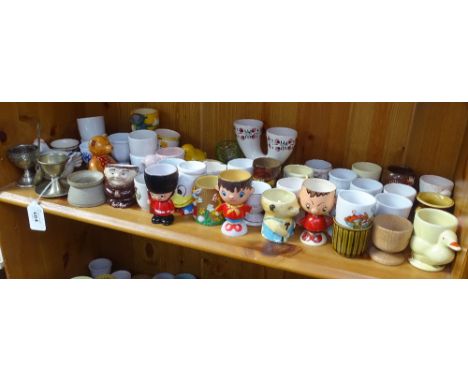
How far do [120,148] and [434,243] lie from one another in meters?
0.84

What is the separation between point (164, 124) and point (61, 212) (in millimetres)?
410

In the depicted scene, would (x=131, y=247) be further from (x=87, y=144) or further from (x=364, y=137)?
(x=364, y=137)

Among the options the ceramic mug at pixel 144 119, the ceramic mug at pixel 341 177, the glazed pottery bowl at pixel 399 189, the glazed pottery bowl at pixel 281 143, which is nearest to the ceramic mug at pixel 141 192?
the ceramic mug at pixel 144 119

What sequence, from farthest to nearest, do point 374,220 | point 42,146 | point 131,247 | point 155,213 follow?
point 131,247, point 42,146, point 155,213, point 374,220

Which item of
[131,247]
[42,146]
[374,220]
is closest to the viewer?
[374,220]

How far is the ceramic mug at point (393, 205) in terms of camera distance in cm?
92

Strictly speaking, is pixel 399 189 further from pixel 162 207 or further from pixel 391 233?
pixel 162 207

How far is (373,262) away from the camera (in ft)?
2.98

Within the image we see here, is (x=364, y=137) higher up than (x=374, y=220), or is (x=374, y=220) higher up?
(x=364, y=137)

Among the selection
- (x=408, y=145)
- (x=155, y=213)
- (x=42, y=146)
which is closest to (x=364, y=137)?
(x=408, y=145)

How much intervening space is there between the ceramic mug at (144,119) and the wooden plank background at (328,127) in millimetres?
52

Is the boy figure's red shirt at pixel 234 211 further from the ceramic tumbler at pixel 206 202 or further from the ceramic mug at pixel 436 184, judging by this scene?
the ceramic mug at pixel 436 184

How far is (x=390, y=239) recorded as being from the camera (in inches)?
34.3

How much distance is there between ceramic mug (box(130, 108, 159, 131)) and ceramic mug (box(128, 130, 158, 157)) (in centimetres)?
7
